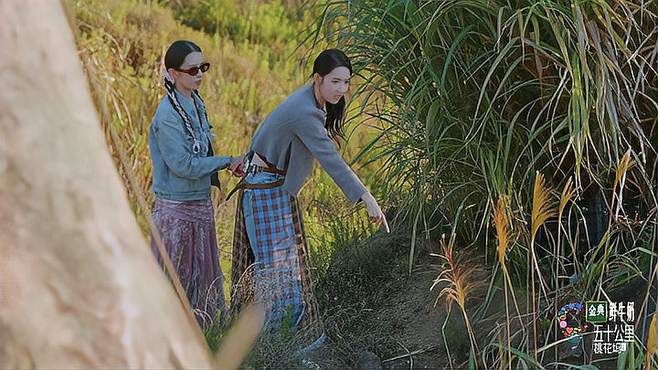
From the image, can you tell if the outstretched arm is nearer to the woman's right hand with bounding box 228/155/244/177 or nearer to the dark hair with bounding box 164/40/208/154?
the woman's right hand with bounding box 228/155/244/177

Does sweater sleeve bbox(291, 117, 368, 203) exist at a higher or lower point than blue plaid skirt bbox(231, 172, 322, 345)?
higher

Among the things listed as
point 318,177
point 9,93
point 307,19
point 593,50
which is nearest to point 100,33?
point 318,177

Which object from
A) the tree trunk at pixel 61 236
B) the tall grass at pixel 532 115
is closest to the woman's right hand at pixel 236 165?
the tall grass at pixel 532 115

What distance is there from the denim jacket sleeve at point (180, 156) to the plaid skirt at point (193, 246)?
6.6 inches

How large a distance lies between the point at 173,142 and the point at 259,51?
560cm

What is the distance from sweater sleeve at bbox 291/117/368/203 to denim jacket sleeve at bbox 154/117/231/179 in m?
0.32

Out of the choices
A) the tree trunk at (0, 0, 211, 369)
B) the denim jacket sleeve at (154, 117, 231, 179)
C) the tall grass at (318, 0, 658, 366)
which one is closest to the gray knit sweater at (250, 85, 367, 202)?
the denim jacket sleeve at (154, 117, 231, 179)

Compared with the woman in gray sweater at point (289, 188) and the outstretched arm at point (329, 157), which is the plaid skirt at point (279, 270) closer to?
the woman in gray sweater at point (289, 188)

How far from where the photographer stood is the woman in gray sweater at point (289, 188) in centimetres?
350

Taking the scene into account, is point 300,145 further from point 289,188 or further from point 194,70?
point 194,70

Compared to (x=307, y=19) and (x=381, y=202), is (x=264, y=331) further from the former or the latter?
(x=307, y=19)

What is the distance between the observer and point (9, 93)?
4.38ft

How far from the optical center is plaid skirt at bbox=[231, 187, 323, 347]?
3.67 metres

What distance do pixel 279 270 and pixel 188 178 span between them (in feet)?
1.46
